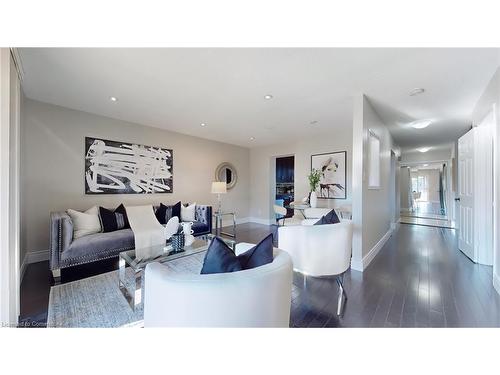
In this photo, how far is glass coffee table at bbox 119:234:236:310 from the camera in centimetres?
192

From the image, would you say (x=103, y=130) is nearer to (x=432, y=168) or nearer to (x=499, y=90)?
(x=499, y=90)

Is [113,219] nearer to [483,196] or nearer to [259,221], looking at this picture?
[259,221]

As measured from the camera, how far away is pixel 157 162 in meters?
4.29

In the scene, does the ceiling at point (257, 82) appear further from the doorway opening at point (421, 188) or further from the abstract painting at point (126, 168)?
the doorway opening at point (421, 188)

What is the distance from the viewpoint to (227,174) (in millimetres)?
5891

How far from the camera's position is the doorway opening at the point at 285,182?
675cm

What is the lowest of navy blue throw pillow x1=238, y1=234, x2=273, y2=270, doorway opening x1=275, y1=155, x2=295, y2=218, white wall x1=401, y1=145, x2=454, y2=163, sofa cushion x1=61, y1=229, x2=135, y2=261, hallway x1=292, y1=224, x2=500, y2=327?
hallway x1=292, y1=224, x2=500, y2=327

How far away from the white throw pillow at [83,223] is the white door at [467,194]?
5.69 meters

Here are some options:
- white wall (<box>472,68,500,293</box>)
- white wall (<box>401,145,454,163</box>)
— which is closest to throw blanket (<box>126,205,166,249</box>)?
white wall (<box>472,68,500,293</box>)

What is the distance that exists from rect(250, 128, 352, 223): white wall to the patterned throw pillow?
3.77 meters

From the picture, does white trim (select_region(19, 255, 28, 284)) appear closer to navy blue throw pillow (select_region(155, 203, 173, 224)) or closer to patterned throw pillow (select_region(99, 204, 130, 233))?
patterned throw pillow (select_region(99, 204, 130, 233))

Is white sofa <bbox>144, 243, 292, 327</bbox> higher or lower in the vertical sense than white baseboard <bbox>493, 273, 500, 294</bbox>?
higher

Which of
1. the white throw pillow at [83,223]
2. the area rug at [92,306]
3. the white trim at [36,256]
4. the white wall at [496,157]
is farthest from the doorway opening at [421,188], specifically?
the white trim at [36,256]
